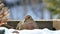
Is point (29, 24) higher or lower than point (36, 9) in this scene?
lower

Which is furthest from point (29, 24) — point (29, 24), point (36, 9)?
point (36, 9)

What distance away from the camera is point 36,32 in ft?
5.65

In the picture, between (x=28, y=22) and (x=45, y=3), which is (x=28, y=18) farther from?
(x=45, y=3)

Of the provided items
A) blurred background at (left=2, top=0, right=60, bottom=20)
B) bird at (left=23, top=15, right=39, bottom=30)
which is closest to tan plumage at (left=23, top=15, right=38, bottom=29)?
bird at (left=23, top=15, right=39, bottom=30)

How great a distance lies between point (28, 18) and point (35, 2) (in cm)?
27

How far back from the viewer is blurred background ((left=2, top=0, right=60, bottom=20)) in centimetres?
196

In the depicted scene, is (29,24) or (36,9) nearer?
(29,24)

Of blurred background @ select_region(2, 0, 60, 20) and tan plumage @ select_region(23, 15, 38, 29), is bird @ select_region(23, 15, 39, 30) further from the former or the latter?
blurred background @ select_region(2, 0, 60, 20)

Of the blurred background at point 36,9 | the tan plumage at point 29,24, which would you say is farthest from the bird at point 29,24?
the blurred background at point 36,9

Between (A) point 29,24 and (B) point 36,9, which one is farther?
(B) point 36,9

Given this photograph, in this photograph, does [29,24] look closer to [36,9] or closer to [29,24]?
[29,24]

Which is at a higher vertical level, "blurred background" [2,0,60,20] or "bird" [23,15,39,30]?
"blurred background" [2,0,60,20]

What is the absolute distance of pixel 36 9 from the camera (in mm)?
1981

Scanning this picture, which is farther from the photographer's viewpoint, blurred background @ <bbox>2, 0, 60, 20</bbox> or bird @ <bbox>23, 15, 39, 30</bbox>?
blurred background @ <bbox>2, 0, 60, 20</bbox>
